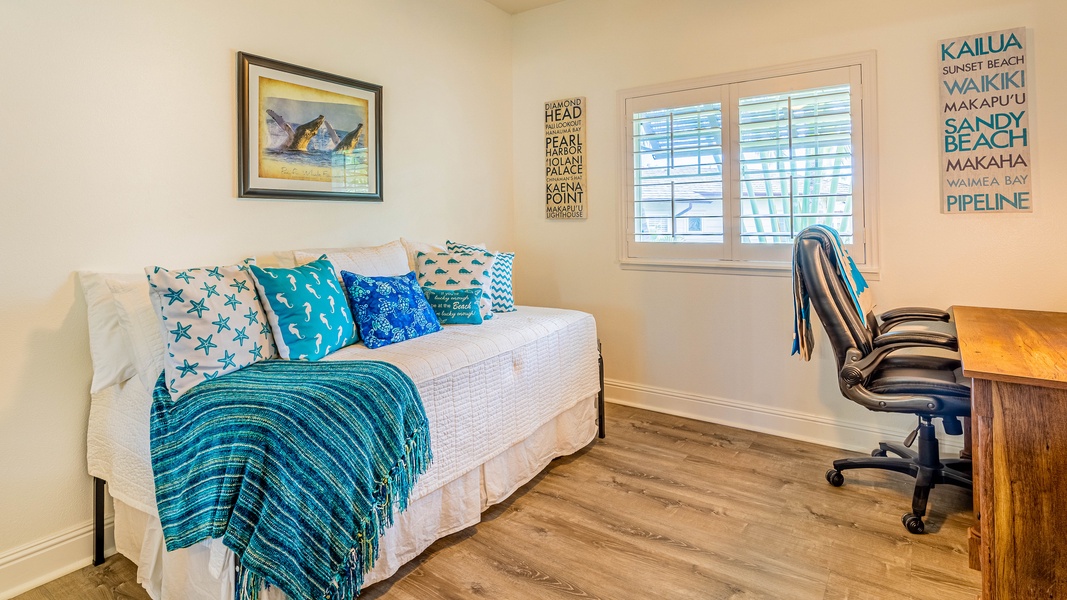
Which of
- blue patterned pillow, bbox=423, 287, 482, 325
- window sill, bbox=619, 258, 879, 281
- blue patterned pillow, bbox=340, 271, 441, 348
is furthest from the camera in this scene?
window sill, bbox=619, 258, 879, 281

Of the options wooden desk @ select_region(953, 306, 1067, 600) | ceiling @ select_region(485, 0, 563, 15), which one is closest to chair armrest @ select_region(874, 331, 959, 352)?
wooden desk @ select_region(953, 306, 1067, 600)

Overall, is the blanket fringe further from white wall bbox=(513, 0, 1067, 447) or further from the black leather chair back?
white wall bbox=(513, 0, 1067, 447)

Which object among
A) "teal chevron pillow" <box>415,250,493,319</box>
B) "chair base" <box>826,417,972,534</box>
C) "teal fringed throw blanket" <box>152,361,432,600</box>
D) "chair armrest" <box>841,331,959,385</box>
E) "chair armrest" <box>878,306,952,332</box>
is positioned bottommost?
"chair base" <box>826,417,972,534</box>

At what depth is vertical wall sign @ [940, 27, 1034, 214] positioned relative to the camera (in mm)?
2453

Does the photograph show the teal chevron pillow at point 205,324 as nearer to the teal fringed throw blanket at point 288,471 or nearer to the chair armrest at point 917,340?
the teal fringed throw blanket at point 288,471

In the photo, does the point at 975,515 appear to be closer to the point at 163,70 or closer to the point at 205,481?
the point at 205,481

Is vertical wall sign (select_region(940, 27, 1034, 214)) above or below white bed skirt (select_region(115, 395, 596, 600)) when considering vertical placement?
above

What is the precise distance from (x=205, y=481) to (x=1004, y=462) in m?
2.08

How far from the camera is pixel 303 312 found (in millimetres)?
2066

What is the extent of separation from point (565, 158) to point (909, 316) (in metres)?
2.19

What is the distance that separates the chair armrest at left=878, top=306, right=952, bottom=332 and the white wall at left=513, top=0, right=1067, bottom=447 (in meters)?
0.17

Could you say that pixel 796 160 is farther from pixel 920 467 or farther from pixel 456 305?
pixel 456 305

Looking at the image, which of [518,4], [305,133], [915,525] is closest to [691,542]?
[915,525]

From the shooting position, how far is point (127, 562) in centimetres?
203
